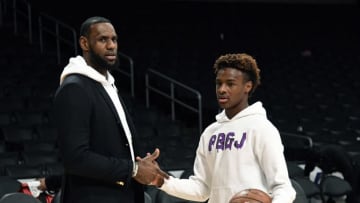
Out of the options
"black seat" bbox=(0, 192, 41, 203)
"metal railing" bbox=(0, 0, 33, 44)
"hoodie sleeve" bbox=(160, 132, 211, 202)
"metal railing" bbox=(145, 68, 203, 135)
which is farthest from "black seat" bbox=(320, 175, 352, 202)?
"metal railing" bbox=(0, 0, 33, 44)

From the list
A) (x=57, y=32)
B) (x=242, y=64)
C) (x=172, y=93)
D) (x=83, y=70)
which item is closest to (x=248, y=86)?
(x=242, y=64)

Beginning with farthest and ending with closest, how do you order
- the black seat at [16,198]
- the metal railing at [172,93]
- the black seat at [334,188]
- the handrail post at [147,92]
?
1. the handrail post at [147,92]
2. the metal railing at [172,93]
3. the black seat at [334,188]
4. the black seat at [16,198]

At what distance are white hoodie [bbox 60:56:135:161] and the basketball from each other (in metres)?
0.49

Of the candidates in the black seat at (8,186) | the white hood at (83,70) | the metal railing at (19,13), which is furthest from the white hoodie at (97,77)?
the metal railing at (19,13)

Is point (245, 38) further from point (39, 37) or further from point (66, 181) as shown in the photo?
point (66, 181)

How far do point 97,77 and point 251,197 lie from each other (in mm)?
836

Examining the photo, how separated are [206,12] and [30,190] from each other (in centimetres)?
→ 1037

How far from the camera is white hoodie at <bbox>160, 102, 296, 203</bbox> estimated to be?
292 centimetres

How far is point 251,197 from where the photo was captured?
2.85 m

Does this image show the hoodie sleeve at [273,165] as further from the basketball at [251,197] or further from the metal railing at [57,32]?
the metal railing at [57,32]

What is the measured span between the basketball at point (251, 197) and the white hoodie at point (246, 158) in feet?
0.14

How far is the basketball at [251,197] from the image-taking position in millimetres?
2846

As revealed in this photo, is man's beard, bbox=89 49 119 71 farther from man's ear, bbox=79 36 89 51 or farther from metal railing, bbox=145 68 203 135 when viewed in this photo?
metal railing, bbox=145 68 203 135

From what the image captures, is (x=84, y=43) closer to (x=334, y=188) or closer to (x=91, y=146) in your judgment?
(x=91, y=146)
